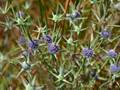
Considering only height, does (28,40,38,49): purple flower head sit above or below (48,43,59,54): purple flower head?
above

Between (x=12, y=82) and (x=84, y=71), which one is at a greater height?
(x=84, y=71)

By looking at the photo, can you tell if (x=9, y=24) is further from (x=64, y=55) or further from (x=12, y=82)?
(x=12, y=82)

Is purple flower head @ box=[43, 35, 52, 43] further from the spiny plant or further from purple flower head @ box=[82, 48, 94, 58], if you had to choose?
purple flower head @ box=[82, 48, 94, 58]

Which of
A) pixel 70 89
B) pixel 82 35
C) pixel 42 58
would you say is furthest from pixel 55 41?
pixel 82 35

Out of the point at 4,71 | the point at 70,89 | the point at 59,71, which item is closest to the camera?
the point at 59,71

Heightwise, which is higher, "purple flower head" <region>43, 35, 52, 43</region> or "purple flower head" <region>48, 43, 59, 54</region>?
"purple flower head" <region>43, 35, 52, 43</region>

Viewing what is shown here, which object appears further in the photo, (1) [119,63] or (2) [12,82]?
(2) [12,82]

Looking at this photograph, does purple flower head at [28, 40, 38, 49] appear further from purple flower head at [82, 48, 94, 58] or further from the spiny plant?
purple flower head at [82, 48, 94, 58]

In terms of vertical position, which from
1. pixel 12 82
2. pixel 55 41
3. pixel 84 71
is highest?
pixel 55 41

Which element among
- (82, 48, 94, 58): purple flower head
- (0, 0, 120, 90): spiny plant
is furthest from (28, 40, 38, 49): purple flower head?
(82, 48, 94, 58): purple flower head

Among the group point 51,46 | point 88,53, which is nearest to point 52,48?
point 51,46

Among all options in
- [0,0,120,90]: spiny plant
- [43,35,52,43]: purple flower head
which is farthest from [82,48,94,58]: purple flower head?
[43,35,52,43]: purple flower head
